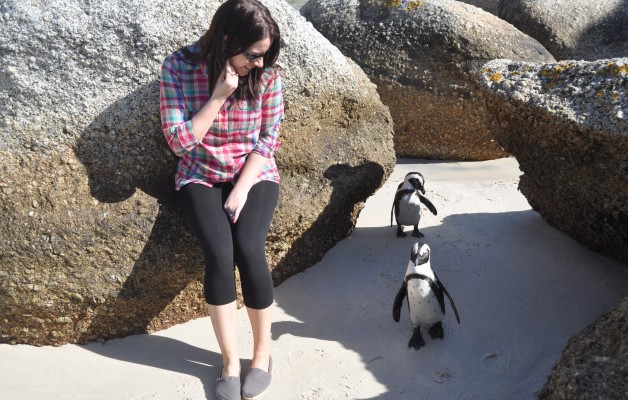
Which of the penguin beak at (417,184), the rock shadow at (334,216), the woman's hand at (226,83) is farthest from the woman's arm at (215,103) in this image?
the penguin beak at (417,184)

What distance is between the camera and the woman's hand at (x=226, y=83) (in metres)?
3.30

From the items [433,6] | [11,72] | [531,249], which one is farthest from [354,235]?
[433,6]

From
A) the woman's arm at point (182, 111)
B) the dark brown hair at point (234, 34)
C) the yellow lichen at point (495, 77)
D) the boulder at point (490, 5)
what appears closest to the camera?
the dark brown hair at point (234, 34)

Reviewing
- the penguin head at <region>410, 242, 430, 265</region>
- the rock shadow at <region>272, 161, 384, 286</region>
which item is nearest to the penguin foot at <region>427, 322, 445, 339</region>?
the penguin head at <region>410, 242, 430, 265</region>

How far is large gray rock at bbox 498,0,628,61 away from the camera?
7.50 metres

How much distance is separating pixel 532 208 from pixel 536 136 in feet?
3.77

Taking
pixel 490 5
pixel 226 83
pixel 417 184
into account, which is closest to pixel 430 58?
pixel 417 184

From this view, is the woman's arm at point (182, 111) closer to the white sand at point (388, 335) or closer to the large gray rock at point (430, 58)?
the white sand at point (388, 335)

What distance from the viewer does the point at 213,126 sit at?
348 centimetres

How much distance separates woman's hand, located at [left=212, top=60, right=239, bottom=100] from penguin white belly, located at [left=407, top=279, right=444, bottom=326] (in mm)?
1224

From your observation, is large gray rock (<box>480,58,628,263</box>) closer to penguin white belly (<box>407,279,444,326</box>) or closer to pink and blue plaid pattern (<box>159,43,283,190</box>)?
penguin white belly (<box>407,279,444,326</box>)

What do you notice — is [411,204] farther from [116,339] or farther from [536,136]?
[116,339]

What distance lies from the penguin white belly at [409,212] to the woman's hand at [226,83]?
5.11 feet

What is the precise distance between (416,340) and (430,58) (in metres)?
3.22
